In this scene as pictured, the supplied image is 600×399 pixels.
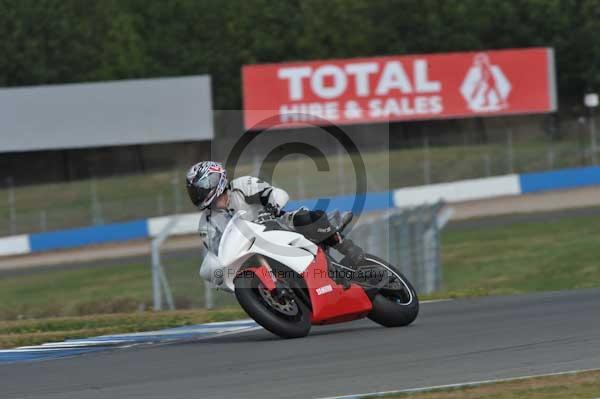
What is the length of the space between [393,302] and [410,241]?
741 cm

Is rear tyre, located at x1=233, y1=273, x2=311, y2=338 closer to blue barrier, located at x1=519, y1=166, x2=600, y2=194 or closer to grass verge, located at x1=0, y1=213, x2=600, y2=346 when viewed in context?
grass verge, located at x1=0, y1=213, x2=600, y2=346

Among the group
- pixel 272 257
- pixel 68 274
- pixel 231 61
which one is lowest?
pixel 68 274

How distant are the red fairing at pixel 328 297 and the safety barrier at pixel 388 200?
1977cm

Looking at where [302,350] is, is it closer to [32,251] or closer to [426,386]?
[426,386]

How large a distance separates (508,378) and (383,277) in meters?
2.54

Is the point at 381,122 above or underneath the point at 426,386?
above

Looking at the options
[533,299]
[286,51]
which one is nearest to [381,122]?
[286,51]

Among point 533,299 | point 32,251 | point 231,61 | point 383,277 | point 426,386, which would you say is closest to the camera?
point 426,386

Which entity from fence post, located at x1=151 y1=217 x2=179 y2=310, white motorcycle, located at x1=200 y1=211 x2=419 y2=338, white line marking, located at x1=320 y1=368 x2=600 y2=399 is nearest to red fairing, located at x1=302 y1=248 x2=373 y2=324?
white motorcycle, located at x1=200 y1=211 x2=419 y2=338

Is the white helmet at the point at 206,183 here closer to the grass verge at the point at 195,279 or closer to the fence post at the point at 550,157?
the grass verge at the point at 195,279

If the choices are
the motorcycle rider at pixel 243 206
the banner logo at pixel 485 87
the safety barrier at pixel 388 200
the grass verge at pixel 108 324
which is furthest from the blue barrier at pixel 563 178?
the motorcycle rider at pixel 243 206

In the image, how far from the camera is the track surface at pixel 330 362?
6.83 m

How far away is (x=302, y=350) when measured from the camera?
8.22 meters

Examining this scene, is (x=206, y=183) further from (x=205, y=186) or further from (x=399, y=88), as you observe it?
(x=399, y=88)
